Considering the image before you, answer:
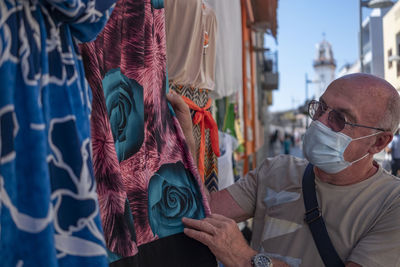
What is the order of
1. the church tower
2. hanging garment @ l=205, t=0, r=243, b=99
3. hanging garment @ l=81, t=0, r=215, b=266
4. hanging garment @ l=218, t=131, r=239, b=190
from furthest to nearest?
1. the church tower
2. hanging garment @ l=218, t=131, r=239, b=190
3. hanging garment @ l=205, t=0, r=243, b=99
4. hanging garment @ l=81, t=0, r=215, b=266

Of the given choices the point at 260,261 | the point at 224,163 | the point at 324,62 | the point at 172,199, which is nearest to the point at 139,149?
the point at 172,199

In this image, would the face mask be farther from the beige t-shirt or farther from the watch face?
the watch face

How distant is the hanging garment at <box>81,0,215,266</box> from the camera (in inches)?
44.0

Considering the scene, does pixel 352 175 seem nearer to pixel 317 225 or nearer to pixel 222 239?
pixel 317 225

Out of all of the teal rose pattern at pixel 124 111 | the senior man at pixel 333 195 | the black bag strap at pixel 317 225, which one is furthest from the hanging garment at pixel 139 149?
the black bag strap at pixel 317 225

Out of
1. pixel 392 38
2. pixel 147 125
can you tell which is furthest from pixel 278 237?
pixel 392 38

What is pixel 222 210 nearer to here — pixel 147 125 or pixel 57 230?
pixel 147 125

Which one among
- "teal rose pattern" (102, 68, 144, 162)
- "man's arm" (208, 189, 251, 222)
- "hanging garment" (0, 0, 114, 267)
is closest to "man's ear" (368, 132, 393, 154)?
"man's arm" (208, 189, 251, 222)

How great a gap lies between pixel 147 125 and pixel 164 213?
0.35 m

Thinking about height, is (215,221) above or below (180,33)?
below

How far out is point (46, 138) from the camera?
0.85 metres

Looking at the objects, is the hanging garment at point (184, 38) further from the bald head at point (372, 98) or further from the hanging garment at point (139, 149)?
the bald head at point (372, 98)

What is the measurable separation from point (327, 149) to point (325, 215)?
0.34m

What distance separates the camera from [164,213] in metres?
1.47
